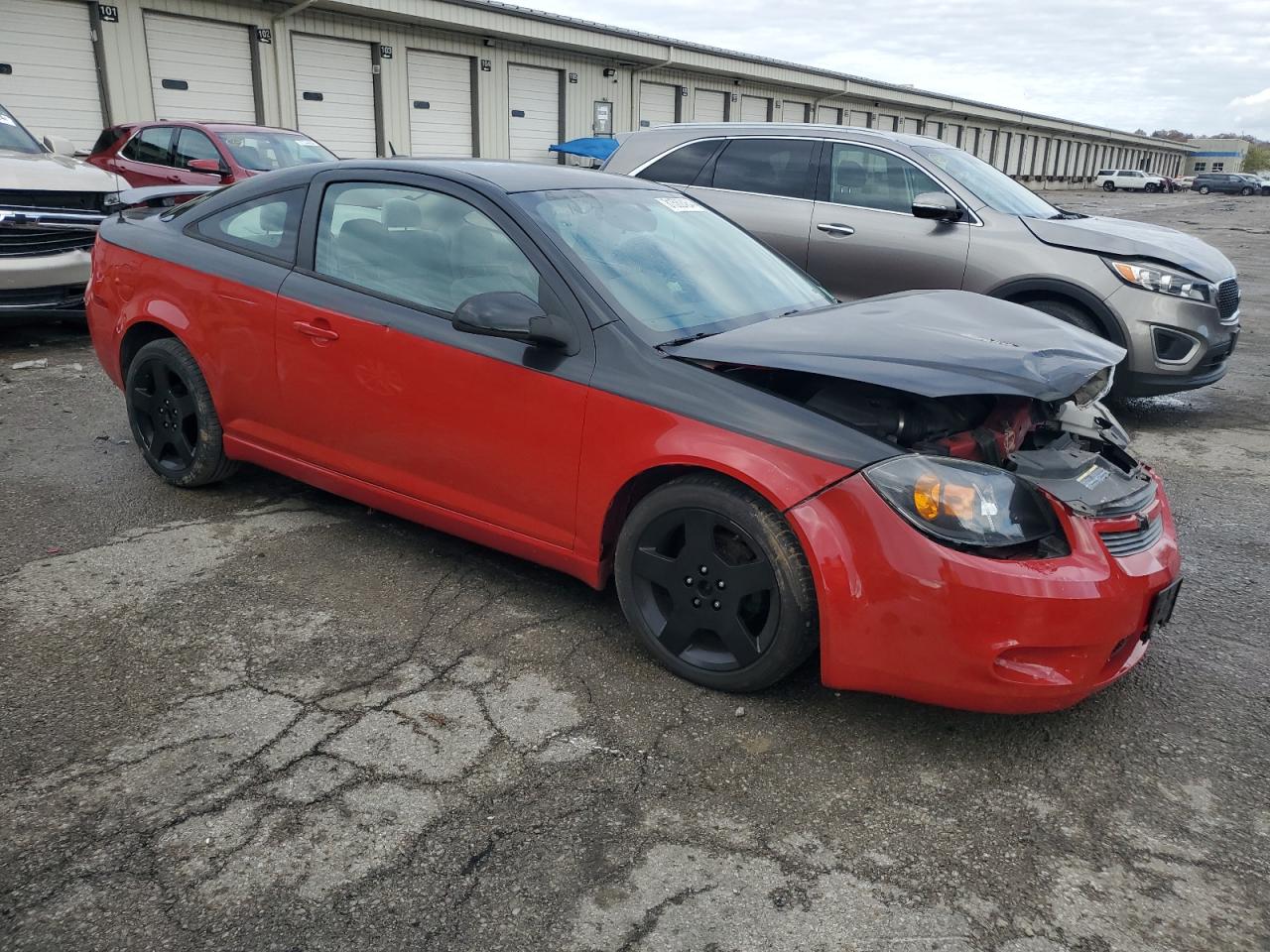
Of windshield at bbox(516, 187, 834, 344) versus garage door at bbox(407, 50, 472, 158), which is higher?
garage door at bbox(407, 50, 472, 158)

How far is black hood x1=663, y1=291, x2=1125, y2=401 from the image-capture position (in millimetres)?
2709

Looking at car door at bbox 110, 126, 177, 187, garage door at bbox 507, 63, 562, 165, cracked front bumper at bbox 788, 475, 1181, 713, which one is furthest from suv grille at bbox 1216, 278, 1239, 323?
garage door at bbox 507, 63, 562, 165

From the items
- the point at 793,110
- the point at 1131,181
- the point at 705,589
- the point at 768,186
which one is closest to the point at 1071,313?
the point at 768,186

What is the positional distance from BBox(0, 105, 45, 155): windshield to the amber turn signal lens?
8.30 meters

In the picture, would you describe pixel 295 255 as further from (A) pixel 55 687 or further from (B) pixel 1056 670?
(B) pixel 1056 670

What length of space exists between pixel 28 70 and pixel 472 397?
52.5 ft

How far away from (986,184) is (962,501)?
16.1ft

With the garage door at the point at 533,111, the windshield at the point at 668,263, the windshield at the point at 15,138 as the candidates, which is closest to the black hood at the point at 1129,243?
the windshield at the point at 668,263

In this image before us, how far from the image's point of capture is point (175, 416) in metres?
4.45

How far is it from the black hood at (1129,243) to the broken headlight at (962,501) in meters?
4.17

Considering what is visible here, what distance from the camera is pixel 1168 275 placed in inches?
238

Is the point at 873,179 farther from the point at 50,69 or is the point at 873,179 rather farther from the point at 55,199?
the point at 50,69

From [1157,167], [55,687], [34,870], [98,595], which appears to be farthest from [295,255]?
[1157,167]

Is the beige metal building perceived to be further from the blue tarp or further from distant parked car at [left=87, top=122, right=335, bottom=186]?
distant parked car at [left=87, top=122, right=335, bottom=186]
